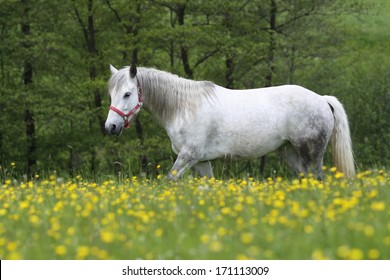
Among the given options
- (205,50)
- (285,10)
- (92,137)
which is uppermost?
(285,10)

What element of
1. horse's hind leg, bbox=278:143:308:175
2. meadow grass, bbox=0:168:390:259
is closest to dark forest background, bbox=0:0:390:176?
horse's hind leg, bbox=278:143:308:175

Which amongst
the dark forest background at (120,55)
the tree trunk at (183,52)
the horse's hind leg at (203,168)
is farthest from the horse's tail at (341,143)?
the tree trunk at (183,52)

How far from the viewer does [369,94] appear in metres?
37.2

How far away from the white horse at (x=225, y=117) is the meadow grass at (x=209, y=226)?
285 cm

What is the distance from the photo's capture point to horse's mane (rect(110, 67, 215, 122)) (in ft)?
29.9

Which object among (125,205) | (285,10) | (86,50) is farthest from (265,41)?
(125,205)

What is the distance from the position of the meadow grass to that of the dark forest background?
59.0 feet

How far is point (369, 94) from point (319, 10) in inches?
385

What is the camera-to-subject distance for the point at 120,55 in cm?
2844

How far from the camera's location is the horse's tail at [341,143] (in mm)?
9297

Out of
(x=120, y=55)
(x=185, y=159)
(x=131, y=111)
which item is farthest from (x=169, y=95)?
(x=120, y=55)

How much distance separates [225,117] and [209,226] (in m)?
4.51

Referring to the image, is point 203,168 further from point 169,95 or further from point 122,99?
point 122,99
